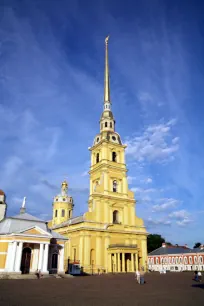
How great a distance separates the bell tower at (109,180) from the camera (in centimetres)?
4506

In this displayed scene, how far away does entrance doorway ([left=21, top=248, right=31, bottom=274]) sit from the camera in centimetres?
2933

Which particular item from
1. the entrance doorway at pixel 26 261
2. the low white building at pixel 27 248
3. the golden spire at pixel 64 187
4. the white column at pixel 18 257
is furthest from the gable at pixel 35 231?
the golden spire at pixel 64 187

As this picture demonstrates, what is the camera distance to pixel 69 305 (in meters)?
10.3

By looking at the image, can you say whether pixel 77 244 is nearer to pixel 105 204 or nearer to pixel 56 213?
pixel 105 204

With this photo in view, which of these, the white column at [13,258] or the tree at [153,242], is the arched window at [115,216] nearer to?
the white column at [13,258]

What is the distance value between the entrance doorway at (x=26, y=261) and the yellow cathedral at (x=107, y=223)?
1052cm

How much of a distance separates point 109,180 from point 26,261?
2244cm

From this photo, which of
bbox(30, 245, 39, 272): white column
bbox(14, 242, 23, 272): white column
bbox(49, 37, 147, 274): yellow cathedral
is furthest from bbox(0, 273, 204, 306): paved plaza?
bbox(49, 37, 147, 274): yellow cathedral

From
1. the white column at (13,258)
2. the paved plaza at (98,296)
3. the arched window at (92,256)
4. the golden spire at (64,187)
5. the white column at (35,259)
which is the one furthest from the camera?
the golden spire at (64,187)

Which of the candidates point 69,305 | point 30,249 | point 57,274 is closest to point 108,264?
point 57,274

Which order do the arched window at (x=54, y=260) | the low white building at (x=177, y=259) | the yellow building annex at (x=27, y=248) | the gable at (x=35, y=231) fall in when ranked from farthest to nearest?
the low white building at (x=177, y=259) → the arched window at (x=54, y=260) → the gable at (x=35, y=231) → the yellow building annex at (x=27, y=248)

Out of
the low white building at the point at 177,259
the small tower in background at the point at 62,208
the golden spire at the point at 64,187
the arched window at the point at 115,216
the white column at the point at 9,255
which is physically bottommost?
the low white building at the point at 177,259

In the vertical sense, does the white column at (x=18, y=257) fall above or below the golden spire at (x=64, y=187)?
below

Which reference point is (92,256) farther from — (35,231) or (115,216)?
(35,231)
